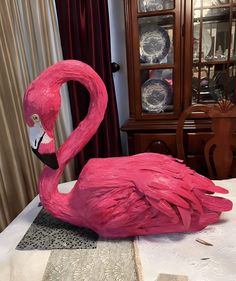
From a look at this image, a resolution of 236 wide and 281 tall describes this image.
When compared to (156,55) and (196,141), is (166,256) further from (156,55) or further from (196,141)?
(156,55)

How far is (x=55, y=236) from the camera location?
26.9 inches

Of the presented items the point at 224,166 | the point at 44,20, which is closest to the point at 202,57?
the point at 224,166

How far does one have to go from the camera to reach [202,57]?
60.2 inches

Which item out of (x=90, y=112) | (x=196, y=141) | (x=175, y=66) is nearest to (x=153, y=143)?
(x=196, y=141)

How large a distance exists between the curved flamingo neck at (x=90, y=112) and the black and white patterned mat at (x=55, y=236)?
0.09 metres

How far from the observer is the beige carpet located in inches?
21.1

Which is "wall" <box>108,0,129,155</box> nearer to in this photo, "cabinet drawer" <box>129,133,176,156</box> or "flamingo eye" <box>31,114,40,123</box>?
"cabinet drawer" <box>129,133,176,156</box>

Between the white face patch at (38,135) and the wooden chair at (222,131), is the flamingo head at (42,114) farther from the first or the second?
the wooden chair at (222,131)

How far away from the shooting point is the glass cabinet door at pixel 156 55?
4.75 ft

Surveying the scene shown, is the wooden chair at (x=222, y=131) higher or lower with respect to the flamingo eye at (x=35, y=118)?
lower

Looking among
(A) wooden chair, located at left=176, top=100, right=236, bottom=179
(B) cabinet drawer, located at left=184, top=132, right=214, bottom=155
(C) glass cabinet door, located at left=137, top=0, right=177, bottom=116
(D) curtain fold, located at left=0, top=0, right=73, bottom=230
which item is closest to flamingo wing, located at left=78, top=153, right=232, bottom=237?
(A) wooden chair, located at left=176, top=100, right=236, bottom=179

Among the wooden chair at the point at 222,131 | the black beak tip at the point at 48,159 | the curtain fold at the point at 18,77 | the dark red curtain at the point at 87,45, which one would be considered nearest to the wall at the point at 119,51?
the dark red curtain at the point at 87,45

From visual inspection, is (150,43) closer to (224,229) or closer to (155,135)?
(155,135)

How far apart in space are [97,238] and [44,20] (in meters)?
1.19
